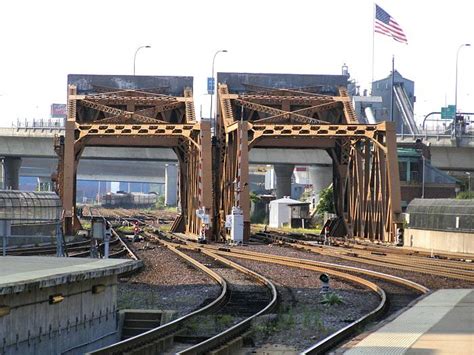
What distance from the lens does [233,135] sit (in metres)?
58.8

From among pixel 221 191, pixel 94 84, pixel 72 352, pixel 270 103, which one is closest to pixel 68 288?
pixel 72 352

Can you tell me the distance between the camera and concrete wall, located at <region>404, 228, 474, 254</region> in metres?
43.2

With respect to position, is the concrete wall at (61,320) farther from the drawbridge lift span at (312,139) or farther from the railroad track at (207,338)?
the drawbridge lift span at (312,139)

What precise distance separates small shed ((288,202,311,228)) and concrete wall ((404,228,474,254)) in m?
31.7

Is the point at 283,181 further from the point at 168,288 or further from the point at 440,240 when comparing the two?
the point at 168,288

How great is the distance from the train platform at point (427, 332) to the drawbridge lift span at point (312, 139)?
31544 millimetres

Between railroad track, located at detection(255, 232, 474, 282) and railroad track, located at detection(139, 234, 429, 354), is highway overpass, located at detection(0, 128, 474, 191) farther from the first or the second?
railroad track, located at detection(139, 234, 429, 354)

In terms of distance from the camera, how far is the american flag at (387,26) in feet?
285

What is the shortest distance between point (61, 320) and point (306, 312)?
626 cm

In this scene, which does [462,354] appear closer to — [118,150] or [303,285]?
[303,285]

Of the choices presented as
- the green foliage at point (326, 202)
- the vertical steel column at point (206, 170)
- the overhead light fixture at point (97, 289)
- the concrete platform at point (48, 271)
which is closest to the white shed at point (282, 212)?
the green foliage at point (326, 202)

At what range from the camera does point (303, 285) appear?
2603 centimetres

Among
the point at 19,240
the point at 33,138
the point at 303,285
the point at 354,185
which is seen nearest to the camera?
the point at 303,285

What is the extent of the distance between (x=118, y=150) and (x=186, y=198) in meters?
20.8
